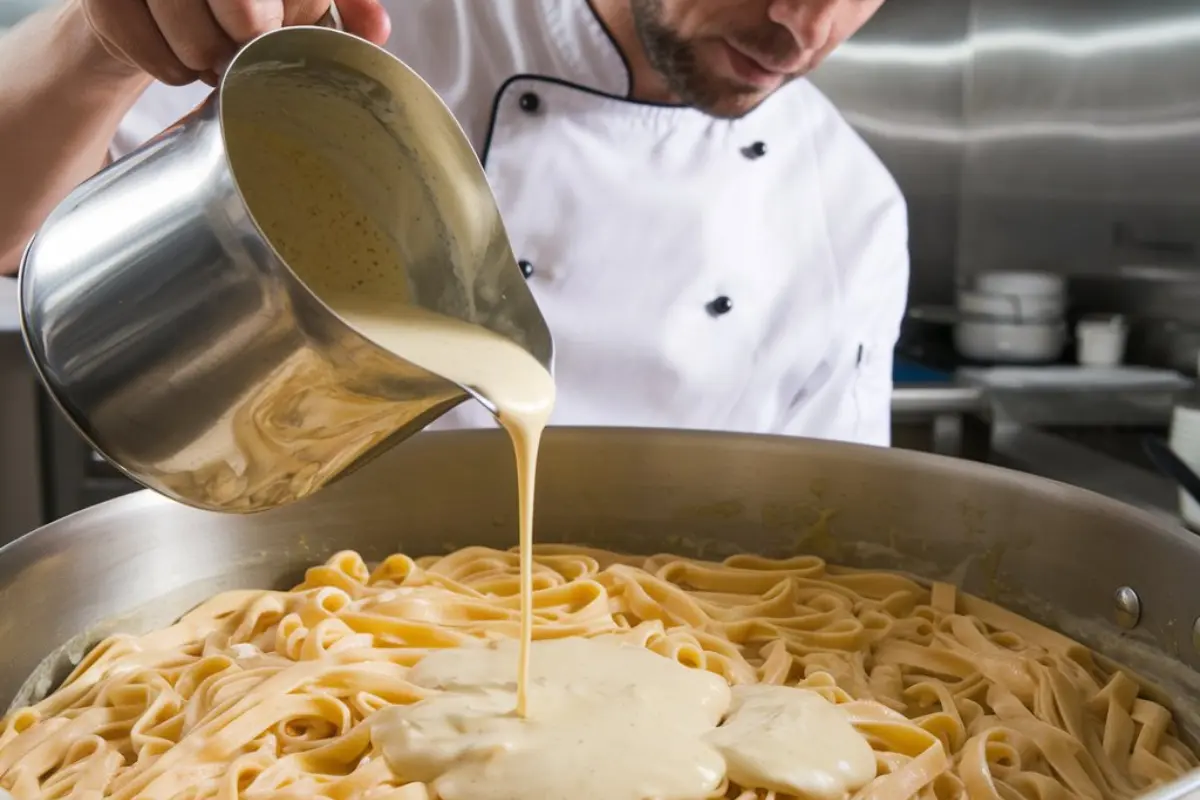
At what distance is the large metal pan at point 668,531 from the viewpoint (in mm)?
1637

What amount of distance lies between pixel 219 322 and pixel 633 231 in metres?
1.50

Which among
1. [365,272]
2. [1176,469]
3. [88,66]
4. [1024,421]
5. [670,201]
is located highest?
[88,66]

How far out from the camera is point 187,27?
1.19m

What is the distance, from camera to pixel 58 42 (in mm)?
1699

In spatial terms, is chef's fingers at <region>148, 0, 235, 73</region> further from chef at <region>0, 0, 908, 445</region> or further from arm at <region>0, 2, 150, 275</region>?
chef at <region>0, 0, 908, 445</region>

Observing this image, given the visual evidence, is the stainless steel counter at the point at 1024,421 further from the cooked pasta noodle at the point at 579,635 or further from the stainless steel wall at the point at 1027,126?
the cooked pasta noodle at the point at 579,635

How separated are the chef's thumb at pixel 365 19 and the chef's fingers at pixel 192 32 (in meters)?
0.22

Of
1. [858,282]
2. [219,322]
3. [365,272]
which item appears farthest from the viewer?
[858,282]

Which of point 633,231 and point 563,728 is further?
point 633,231

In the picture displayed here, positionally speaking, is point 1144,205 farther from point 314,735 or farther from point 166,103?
point 314,735

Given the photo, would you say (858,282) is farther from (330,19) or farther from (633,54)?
(330,19)

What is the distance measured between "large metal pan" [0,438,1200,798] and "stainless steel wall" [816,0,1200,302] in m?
2.72

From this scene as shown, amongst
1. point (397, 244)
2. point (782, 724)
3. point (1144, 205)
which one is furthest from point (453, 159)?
point (1144, 205)

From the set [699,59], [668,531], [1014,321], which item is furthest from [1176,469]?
[1014,321]
